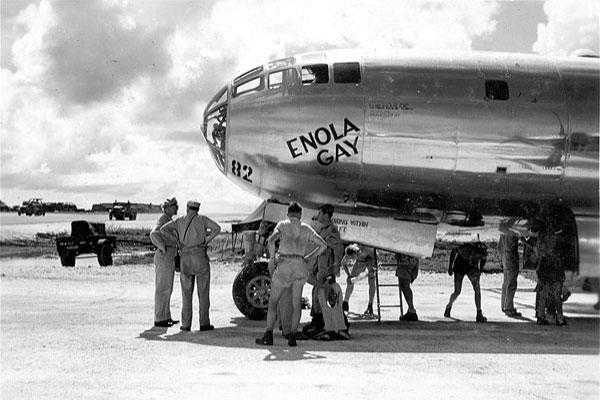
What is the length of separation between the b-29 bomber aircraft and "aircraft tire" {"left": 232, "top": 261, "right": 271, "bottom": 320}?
0.07 m

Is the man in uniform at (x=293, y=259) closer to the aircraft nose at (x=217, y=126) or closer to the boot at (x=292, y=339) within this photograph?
the boot at (x=292, y=339)

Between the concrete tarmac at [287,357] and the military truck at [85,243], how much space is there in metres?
9.45

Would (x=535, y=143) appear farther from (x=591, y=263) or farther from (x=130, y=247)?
(x=130, y=247)

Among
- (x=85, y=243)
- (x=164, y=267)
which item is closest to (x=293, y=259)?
(x=164, y=267)

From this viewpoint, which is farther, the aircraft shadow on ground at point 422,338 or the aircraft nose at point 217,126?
the aircraft nose at point 217,126

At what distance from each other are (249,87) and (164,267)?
3.50 meters

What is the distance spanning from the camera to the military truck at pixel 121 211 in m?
64.1

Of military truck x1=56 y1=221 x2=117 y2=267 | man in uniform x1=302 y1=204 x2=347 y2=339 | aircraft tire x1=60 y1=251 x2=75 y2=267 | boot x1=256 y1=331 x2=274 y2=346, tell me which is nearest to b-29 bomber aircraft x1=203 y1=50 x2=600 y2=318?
man in uniform x1=302 y1=204 x2=347 y2=339

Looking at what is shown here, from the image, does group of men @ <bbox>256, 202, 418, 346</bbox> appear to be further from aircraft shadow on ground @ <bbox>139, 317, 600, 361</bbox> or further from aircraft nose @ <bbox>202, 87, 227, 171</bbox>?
aircraft nose @ <bbox>202, 87, 227, 171</bbox>

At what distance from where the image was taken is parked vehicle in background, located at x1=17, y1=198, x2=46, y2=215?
2771 inches

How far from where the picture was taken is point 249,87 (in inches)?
425

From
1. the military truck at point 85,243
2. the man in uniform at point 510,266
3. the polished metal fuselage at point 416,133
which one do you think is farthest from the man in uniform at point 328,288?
the military truck at point 85,243

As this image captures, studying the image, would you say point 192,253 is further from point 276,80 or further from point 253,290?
point 276,80

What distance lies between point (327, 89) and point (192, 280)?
3956 mm
